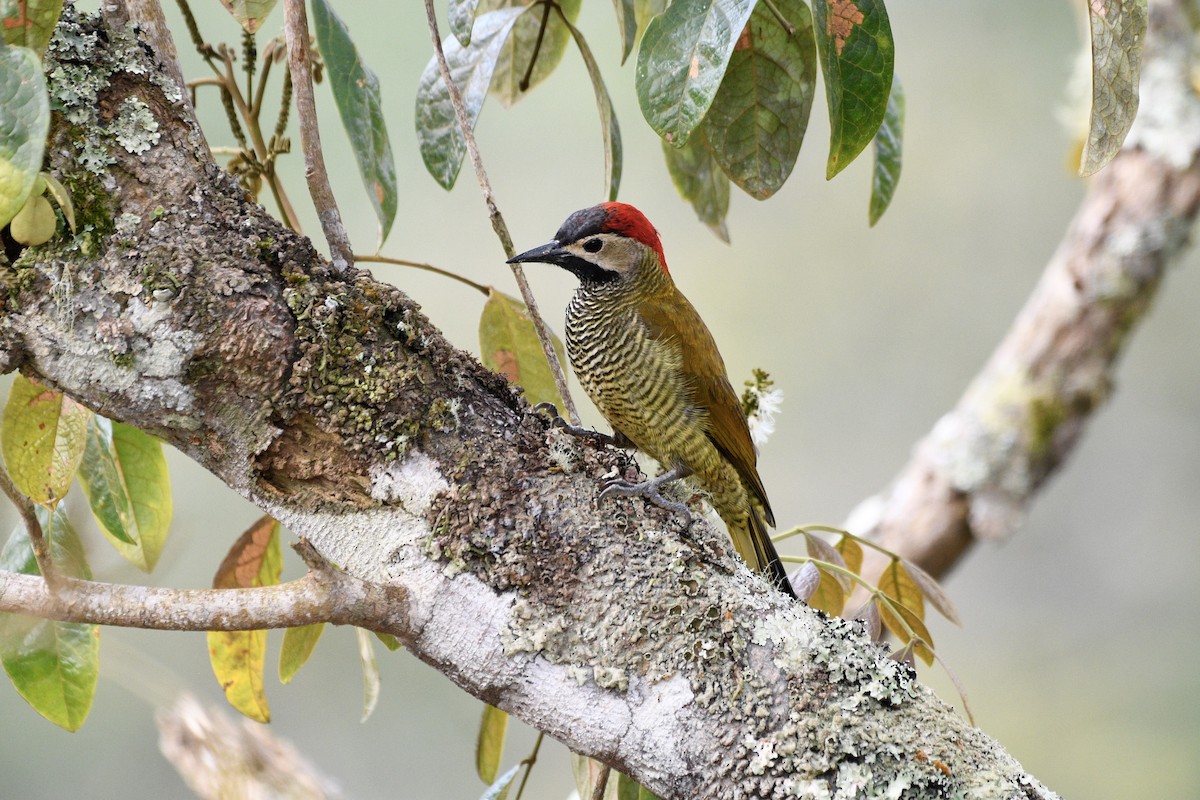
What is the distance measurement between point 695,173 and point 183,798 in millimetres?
3947

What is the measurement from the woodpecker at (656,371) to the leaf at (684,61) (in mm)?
850

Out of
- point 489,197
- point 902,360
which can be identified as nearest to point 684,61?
point 489,197

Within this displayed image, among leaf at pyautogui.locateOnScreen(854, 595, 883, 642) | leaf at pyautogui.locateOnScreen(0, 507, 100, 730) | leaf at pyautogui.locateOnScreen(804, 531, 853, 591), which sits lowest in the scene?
leaf at pyautogui.locateOnScreen(0, 507, 100, 730)

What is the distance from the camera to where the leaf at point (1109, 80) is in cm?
102

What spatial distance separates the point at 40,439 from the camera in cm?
138

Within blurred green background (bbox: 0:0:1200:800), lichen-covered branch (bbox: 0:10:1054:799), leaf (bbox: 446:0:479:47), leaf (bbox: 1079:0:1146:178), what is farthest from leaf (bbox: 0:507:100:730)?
blurred green background (bbox: 0:0:1200:800)

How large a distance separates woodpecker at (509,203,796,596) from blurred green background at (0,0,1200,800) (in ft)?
7.91

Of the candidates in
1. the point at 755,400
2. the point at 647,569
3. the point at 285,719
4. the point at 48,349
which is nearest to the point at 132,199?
the point at 48,349

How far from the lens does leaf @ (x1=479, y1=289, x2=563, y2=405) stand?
171 centimetres

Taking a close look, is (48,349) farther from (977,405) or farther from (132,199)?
(977,405)

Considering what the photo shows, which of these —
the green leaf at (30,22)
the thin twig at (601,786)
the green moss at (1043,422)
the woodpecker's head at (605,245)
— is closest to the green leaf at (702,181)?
the woodpecker's head at (605,245)

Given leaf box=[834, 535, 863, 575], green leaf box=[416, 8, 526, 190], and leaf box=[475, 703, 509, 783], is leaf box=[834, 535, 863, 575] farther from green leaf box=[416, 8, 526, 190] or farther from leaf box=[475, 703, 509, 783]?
green leaf box=[416, 8, 526, 190]

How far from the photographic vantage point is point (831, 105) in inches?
45.1

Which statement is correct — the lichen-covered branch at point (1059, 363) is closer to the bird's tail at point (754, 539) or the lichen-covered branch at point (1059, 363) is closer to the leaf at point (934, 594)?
the bird's tail at point (754, 539)
